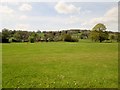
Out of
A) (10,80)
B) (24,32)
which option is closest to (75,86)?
(10,80)

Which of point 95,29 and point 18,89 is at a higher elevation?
point 95,29

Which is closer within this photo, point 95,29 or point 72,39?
point 95,29

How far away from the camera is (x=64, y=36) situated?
119062mm

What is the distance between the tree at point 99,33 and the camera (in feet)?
322

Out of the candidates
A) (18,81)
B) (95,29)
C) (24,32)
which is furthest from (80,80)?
(24,32)

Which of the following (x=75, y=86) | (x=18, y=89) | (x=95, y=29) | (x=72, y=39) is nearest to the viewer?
(x=18, y=89)

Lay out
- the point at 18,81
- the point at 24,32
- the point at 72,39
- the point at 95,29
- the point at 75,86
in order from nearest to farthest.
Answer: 1. the point at 75,86
2. the point at 18,81
3. the point at 95,29
4. the point at 72,39
5. the point at 24,32

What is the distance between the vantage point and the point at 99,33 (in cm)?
9856

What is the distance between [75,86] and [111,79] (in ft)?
9.74

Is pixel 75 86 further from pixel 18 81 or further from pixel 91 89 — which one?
pixel 18 81

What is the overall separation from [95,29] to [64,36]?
934 inches

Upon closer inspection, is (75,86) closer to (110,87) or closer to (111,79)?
(110,87)

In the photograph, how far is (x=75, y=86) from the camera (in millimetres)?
11148

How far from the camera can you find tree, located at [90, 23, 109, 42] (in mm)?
98012
